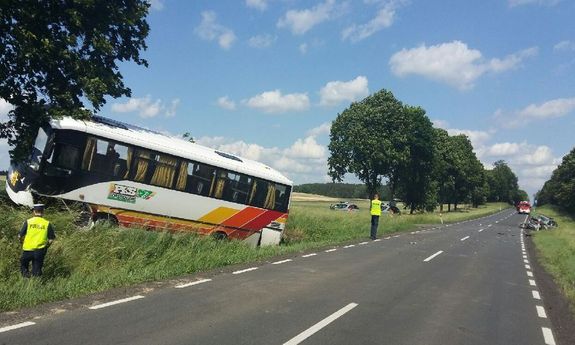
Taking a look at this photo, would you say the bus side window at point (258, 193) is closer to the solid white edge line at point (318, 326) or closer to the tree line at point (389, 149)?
the solid white edge line at point (318, 326)

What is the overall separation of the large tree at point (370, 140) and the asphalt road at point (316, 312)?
118ft

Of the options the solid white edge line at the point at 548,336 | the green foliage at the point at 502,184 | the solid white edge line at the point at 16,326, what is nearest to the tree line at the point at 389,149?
the solid white edge line at the point at 548,336

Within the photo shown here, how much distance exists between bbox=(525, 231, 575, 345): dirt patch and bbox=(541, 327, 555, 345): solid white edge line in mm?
68

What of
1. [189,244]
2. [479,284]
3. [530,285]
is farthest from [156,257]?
[530,285]

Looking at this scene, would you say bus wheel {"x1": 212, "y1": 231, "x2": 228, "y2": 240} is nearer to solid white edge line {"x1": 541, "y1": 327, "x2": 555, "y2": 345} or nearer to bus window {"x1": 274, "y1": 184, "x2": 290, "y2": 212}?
bus window {"x1": 274, "y1": 184, "x2": 290, "y2": 212}

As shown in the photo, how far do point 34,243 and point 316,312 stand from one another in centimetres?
549

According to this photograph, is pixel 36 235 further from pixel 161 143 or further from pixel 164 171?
pixel 161 143

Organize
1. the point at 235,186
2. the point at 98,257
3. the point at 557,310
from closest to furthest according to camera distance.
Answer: the point at 557,310 → the point at 98,257 → the point at 235,186

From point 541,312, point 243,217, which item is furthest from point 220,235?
point 541,312

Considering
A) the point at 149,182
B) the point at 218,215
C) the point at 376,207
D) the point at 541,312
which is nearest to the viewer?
the point at 541,312

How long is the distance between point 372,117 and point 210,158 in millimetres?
35255

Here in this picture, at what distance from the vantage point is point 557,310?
30.9 ft

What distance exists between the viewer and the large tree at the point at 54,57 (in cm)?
1347

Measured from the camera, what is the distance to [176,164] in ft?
54.0
